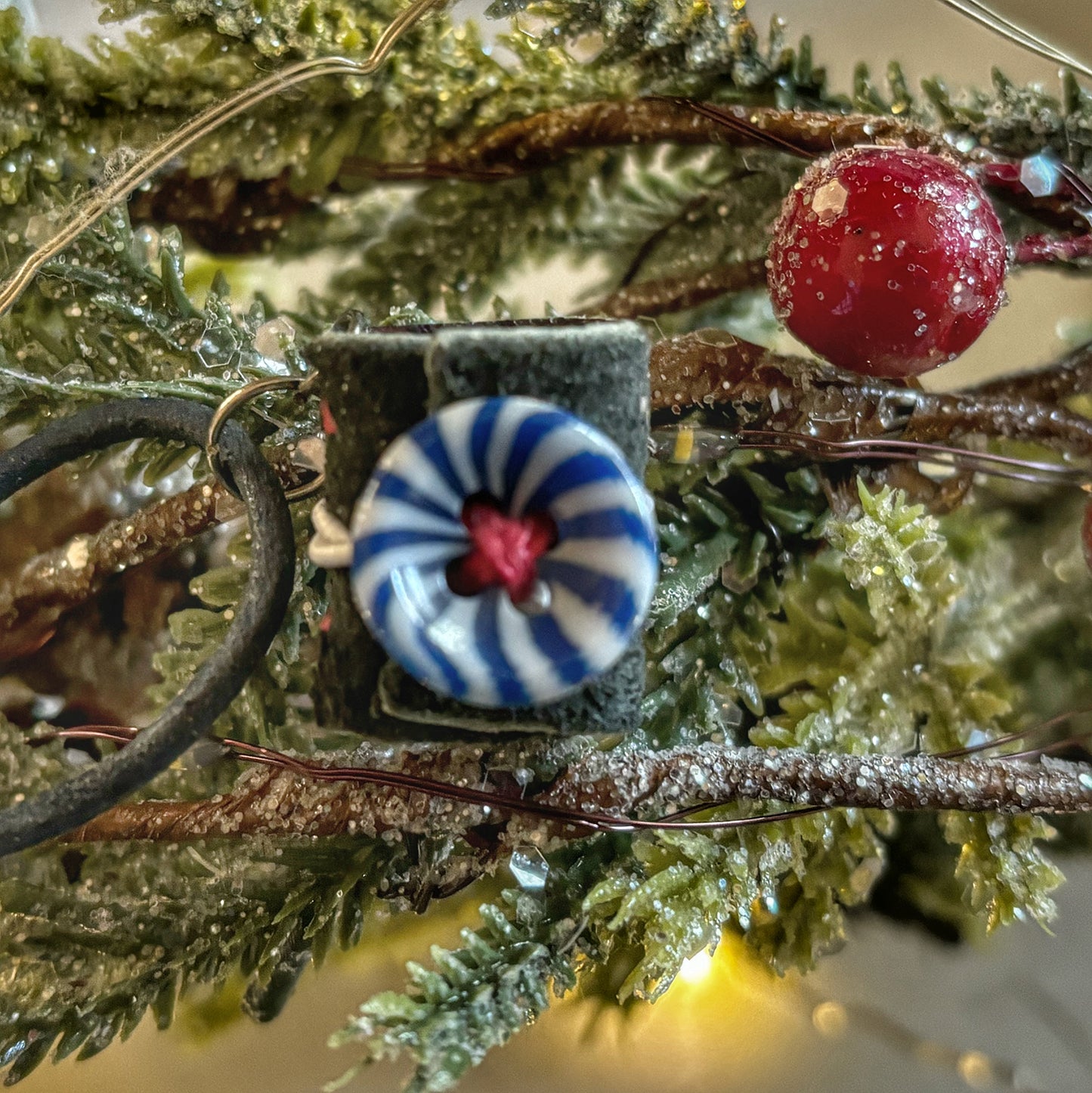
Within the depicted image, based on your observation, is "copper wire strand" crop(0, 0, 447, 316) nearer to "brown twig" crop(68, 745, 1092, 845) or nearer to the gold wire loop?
the gold wire loop

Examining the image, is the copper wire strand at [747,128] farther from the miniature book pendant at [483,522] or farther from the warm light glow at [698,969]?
the warm light glow at [698,969]

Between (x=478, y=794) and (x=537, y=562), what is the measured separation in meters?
0.12

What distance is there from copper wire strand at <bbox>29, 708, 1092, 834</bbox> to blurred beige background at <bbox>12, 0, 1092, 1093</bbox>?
132mm

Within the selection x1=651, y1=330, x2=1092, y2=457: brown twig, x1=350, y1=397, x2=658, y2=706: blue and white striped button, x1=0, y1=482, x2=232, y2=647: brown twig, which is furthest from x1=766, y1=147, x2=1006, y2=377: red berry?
x1=0, y1=482, x2=232, y2=647: brown twig

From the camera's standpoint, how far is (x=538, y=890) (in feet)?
1.35

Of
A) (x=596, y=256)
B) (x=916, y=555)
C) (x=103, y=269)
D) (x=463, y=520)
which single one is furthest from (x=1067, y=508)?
(x=103, y=269)

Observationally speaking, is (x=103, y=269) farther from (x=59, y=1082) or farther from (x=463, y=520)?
(x=59, y=1082)

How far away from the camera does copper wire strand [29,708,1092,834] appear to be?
14.6 inches

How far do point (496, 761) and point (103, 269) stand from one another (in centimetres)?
32

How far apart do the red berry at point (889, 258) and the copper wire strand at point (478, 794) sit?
0.19 meters

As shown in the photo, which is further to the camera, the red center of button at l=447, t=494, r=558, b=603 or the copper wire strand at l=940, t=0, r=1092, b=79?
the copper wire strand at l=940, t=0, r=1092, b=79

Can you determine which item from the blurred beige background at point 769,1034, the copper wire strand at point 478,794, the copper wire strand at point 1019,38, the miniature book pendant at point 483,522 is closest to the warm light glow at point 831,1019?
the blurred beige background at point 769,1034

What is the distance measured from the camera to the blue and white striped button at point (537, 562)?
0.96ft

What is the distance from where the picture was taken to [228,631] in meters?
0.36
